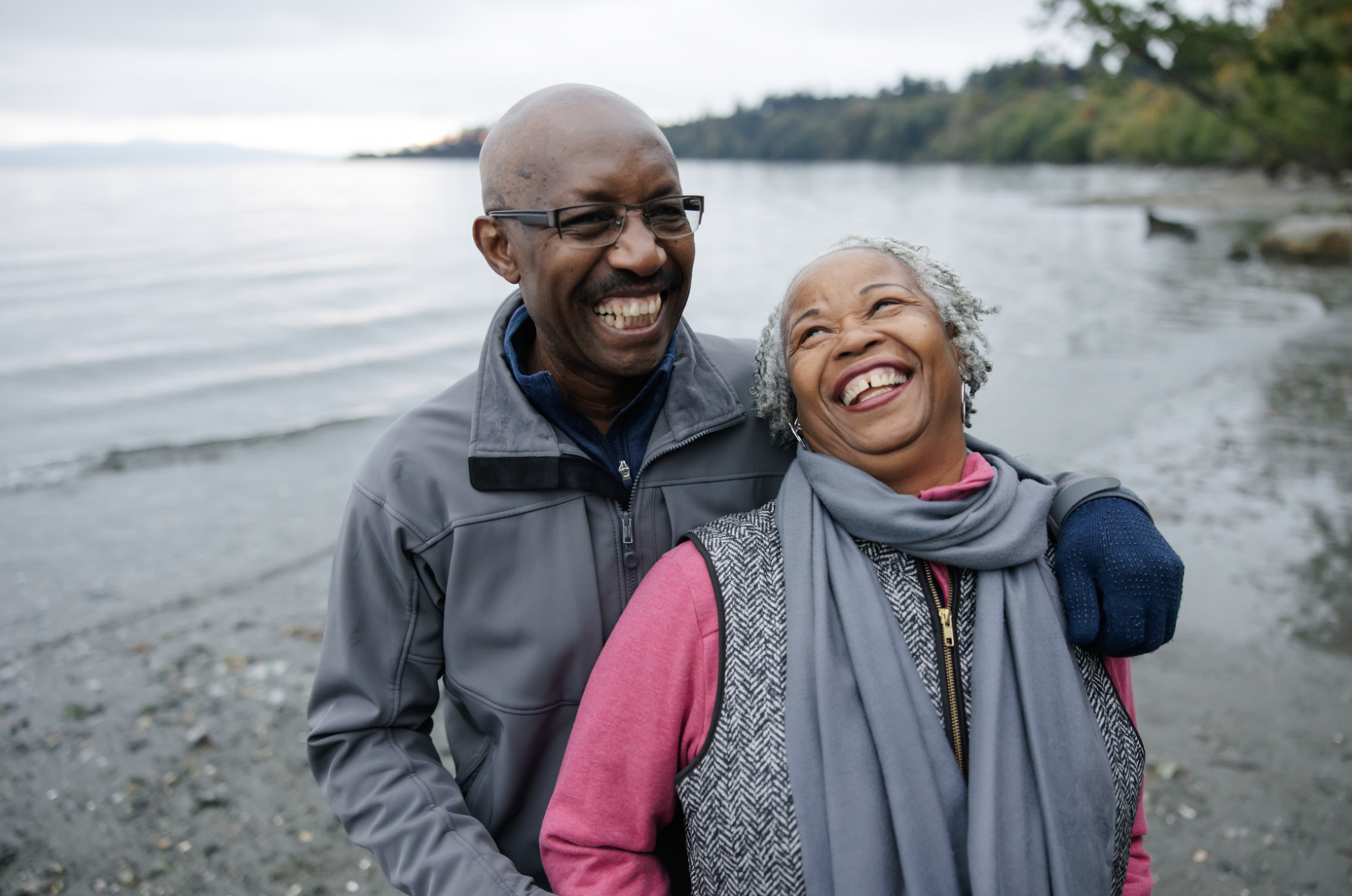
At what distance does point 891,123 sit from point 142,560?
133 m

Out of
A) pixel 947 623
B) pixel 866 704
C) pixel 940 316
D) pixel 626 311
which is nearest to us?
pixel 866 704

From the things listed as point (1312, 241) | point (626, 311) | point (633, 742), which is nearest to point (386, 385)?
point (626, 311)

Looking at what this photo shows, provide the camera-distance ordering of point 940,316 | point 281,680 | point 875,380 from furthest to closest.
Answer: point 281,680, point 940,316, point 875,380

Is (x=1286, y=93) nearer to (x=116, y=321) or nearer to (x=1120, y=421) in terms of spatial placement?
(x=1120, y=421)

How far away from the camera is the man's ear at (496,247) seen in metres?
2.29

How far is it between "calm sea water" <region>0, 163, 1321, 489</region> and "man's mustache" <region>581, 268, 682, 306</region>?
7181 mm

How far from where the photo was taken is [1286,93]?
50.8ft

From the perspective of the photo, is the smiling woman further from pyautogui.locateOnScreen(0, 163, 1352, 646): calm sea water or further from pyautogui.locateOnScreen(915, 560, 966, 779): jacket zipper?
pyautogui.locateOnScreen(0, 163, 1352, 646): calm sea water

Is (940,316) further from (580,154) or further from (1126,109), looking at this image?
(1126,109)

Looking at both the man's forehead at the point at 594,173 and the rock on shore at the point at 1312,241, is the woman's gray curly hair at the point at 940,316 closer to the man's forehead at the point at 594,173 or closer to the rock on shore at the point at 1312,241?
the man's forehead at the point at 594,173

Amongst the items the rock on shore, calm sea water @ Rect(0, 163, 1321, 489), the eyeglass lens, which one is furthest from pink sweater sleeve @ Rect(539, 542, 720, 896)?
the rock on shore

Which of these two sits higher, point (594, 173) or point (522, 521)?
point (594, 173)

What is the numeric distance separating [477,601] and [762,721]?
0.76 m

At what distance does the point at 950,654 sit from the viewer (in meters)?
1.80
